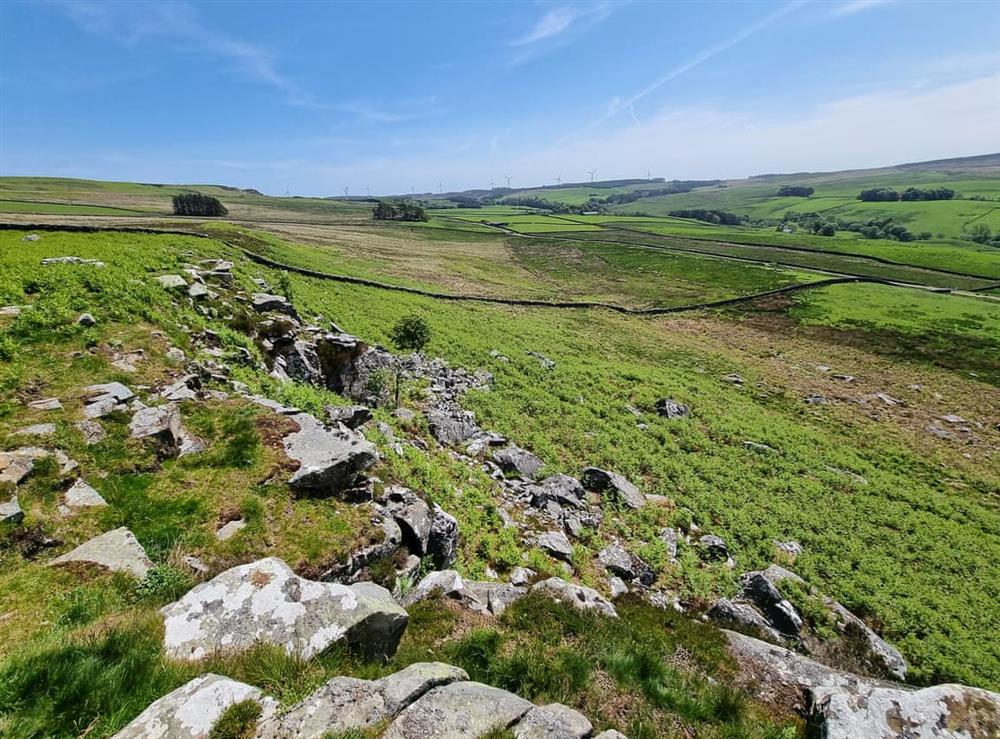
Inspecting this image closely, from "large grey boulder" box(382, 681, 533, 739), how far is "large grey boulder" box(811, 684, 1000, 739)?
4892 millimetres

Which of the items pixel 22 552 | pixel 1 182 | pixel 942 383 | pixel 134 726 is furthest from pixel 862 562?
pixel 1 182

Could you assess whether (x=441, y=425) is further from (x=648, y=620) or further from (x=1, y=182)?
(x=1, y=182)

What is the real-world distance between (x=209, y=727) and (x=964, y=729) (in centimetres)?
994

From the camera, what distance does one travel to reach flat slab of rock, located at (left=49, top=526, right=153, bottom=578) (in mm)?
6926

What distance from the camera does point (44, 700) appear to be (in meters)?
4.41

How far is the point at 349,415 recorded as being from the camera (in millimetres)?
15719

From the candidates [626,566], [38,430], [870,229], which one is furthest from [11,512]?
[870,229]

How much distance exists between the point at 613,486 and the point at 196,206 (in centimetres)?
15424

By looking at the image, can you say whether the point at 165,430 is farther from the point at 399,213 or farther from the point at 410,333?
the point at 399,213

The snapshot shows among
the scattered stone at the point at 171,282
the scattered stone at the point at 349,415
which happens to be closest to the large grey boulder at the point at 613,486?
the scattered stone at the point at 349,415

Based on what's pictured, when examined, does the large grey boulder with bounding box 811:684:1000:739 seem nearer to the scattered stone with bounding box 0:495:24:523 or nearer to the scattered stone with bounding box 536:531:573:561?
the scattered stone with bounding box 536:531:573:561

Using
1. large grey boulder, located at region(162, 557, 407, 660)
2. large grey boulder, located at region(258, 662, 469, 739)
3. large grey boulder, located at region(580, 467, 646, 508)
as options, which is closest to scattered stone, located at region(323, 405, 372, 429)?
large grey boulder, located at region(162, 557, 407, 660)

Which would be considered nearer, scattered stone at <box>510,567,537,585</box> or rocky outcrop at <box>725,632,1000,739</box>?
rocky outcrop at <box>725,632,1000,739</box>

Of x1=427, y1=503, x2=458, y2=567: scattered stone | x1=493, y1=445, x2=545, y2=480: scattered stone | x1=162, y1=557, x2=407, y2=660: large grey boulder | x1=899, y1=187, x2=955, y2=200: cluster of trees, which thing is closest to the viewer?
x1=162, y1=557, x2=407, y2=660: large grey boulder
